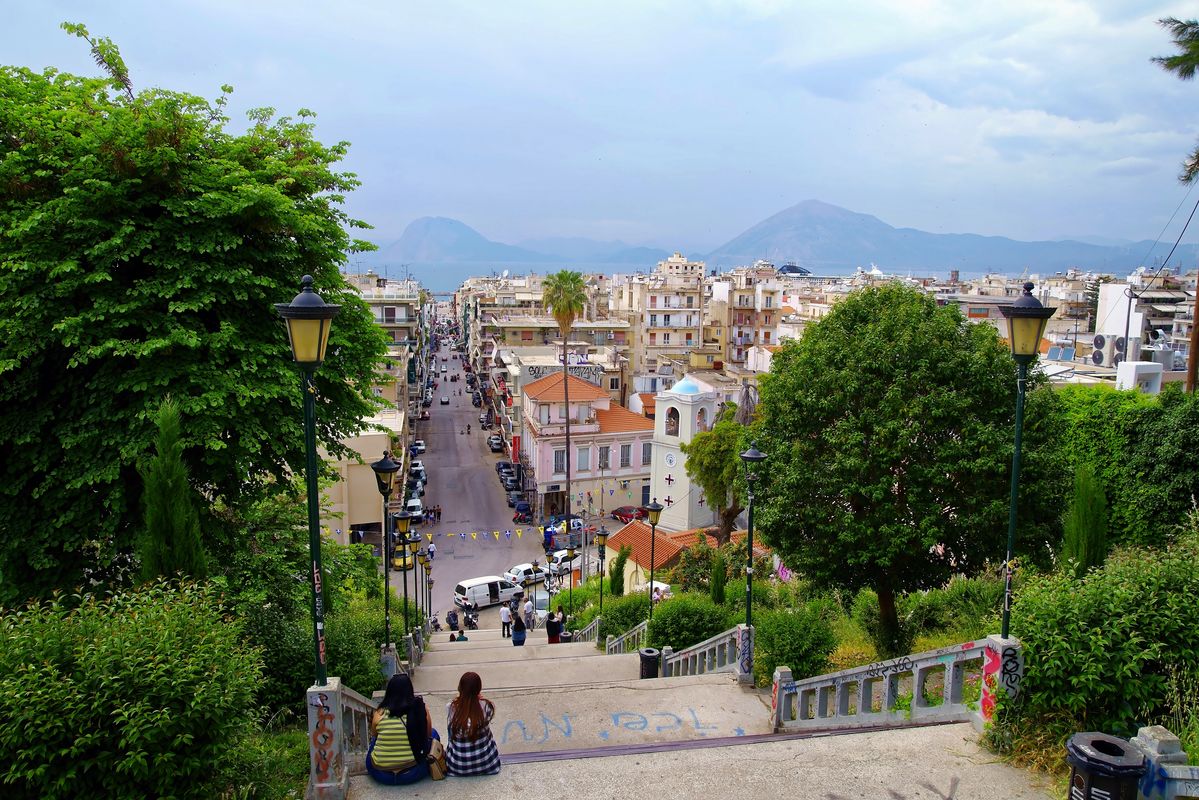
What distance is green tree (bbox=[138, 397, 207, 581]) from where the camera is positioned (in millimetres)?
8070

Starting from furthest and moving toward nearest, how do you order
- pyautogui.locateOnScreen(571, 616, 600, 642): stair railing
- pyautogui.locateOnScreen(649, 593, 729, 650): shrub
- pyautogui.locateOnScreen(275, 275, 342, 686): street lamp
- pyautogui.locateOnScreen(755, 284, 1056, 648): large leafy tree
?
pyautogui.locateOnScreen(571, 616, 600, 642): stair railing → pyautogui.locateOnScreen(649, 593, 729, 650): shrub → pyautogui.locateOnScreen(755, 284, 1056, 648): large leafy tree → pyautogui.locateOnScreen(275, 275, 342, 686): street lamp

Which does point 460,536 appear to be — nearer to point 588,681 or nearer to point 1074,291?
point 588,681

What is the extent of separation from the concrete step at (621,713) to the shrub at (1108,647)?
356cm

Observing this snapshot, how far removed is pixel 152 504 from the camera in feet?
26.3

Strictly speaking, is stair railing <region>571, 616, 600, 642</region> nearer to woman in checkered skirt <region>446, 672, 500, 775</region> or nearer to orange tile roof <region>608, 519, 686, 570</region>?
orange tile roof <region>608, 519, 686, 570</region>

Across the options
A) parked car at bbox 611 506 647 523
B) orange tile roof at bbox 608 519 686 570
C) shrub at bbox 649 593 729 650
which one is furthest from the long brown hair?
parked car at bbox 611 506 647 523

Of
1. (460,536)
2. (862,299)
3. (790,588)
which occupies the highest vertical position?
(862,299)

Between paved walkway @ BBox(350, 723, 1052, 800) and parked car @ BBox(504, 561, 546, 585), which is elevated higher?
paved walkway @ BBox(350, 723, 1052, 800)

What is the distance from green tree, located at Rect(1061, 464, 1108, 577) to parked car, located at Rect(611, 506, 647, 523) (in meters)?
36.1

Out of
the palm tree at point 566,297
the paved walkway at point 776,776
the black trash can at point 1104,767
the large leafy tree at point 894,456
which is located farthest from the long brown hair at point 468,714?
the palm tree at point 566,297

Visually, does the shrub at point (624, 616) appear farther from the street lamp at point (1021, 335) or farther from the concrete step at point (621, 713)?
the street lamp at point (1021, 335)

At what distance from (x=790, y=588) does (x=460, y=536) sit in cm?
2578

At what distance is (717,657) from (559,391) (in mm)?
34631

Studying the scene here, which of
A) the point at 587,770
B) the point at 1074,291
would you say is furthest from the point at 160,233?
the point at 1074,291
